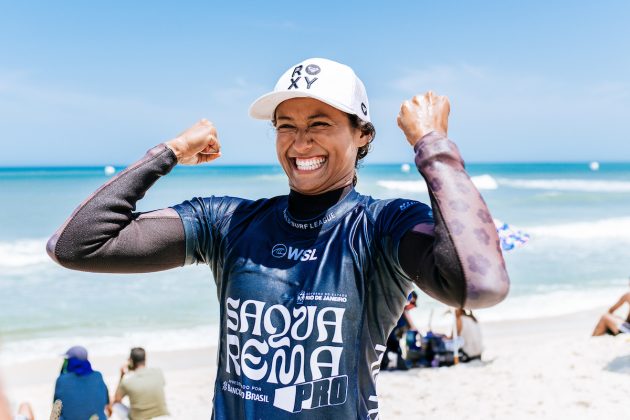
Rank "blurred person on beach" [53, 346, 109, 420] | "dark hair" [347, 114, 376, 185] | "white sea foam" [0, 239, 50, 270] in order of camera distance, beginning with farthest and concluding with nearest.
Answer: "white sea foam" [0, 239, 50, 270], "blurred person on beach" [53, 346, 109, 420], "dark hair" [347, 114, 376, 185]

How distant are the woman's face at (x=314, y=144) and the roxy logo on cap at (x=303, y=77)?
60mm

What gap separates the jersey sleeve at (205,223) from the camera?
213 centimetres

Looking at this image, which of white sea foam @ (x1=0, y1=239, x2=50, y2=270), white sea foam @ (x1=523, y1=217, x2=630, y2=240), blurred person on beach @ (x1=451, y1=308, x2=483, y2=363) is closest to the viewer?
blurred person on beach @ (x1=451, y1=308, x2=483, y2=363)

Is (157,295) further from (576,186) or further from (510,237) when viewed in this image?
(576,186)

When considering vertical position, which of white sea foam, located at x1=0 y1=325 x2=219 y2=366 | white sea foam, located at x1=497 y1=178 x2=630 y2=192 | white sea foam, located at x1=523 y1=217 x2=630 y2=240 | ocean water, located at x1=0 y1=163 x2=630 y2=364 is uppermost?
white sea foam, located at x1=497 y1=178 x2=630 y2=192

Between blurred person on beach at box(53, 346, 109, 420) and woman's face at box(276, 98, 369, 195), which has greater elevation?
woman's face at box(276, 98, 369, 195)

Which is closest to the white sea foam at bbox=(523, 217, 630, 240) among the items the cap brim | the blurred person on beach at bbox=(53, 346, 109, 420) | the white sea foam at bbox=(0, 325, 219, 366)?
the white sea foam at bbox=(0, 325, 219, 366)

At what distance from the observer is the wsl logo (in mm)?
1966

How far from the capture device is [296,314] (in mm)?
1884

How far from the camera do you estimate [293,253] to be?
199 cm

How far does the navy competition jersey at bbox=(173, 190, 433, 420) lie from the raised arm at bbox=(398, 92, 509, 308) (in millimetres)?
84

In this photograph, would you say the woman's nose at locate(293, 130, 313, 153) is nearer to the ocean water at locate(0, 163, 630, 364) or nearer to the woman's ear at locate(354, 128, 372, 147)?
the woman's ear at locate(354, 128, 372, 147)

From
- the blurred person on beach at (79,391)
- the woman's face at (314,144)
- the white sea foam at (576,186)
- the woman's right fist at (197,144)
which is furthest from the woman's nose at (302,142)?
the white sea foam at (576,186)

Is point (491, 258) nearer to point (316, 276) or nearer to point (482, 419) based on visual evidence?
point (316, 276)
